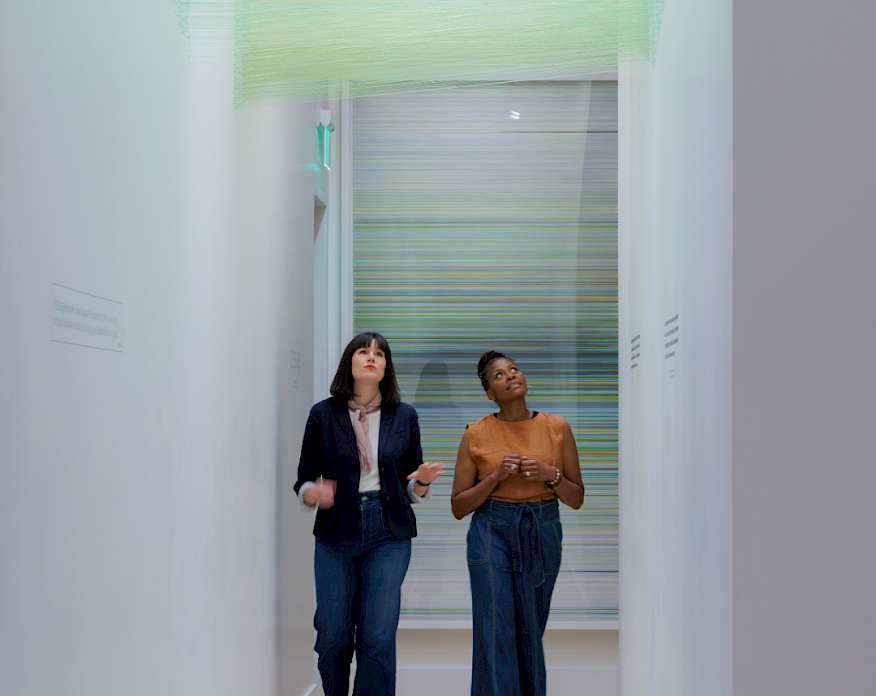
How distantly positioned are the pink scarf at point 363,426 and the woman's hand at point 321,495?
17 cm

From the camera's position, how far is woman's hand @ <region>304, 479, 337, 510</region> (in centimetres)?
474

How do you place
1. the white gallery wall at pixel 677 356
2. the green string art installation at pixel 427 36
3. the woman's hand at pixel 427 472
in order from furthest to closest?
the woman's hand at pixel 427 472, the green string art installation at pixel 427 36, the white gallery wall at pixel 677 356

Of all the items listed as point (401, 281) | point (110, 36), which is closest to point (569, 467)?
point (401, 281)

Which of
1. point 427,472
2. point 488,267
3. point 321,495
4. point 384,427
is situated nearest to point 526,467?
point 427,472

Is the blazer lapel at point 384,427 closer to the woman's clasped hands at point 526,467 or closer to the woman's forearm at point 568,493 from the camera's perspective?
the woman's clasped hands at point 526,467

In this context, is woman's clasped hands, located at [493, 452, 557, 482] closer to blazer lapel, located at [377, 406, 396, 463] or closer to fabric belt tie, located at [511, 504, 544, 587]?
fabric belt tie, located at [511, 504, 544, 587]

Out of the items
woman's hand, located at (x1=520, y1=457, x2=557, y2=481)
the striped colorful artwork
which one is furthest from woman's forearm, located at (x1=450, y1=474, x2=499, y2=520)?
the striped colorful artwork

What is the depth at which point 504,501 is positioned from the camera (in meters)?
5.02

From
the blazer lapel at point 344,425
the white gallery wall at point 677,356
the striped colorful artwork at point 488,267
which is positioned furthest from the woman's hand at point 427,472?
the striped colorful artwork at point 488,267

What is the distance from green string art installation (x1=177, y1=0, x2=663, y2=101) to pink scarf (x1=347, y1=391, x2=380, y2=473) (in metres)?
1.56

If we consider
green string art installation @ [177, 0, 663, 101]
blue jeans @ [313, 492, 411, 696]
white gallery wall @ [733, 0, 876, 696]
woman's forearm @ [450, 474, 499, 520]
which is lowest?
blue jeans @ [313, 492, 411, 696]

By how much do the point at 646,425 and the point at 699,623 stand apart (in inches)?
50.6

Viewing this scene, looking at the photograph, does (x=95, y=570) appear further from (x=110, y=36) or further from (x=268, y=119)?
(x=268, y=119)

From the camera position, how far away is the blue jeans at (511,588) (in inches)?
197
